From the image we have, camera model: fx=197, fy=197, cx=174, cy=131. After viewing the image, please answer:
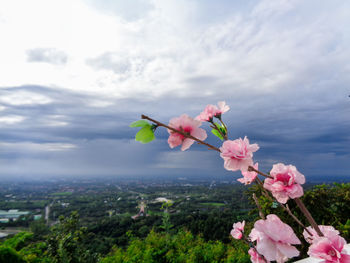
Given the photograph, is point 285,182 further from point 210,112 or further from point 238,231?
point 238,231

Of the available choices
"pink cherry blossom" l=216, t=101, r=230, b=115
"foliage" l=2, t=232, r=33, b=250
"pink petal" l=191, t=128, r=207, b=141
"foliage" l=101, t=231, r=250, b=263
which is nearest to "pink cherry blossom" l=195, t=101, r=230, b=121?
"pink cherry blossom" l=216, t=101, r=230, b=115

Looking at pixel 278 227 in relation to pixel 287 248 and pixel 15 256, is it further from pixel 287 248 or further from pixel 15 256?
pixel 15 256

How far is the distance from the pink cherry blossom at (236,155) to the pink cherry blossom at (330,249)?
297 millimetres

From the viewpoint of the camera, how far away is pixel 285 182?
65 centimetres

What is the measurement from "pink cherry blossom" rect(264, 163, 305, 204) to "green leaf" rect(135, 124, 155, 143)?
0.42m

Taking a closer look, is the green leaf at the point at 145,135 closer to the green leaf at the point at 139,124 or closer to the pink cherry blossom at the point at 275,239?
the green leaf at the point at 139,124

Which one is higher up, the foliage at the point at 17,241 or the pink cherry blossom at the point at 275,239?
the pink cherry blossom at the point at 275,239

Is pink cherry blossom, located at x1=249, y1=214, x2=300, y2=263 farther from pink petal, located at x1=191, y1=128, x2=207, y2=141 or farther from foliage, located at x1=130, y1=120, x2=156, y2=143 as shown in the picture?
foliage, located at x1=130, y1=120, x2=156, y2=143

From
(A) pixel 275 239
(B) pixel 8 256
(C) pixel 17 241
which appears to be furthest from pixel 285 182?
(C) pixel 17 241

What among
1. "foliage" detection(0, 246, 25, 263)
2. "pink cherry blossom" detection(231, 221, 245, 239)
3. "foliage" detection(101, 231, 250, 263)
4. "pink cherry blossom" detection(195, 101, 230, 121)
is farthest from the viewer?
"foliage" detection(101, 231, 250, 263)

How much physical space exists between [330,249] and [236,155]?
1.27 feet

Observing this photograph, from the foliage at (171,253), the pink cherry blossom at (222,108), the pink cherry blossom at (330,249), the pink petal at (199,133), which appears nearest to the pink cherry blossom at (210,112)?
the pink cherry blossom at (222,108)

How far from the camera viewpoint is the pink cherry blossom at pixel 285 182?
1.99ft

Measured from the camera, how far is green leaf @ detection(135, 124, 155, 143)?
0.62 meters
